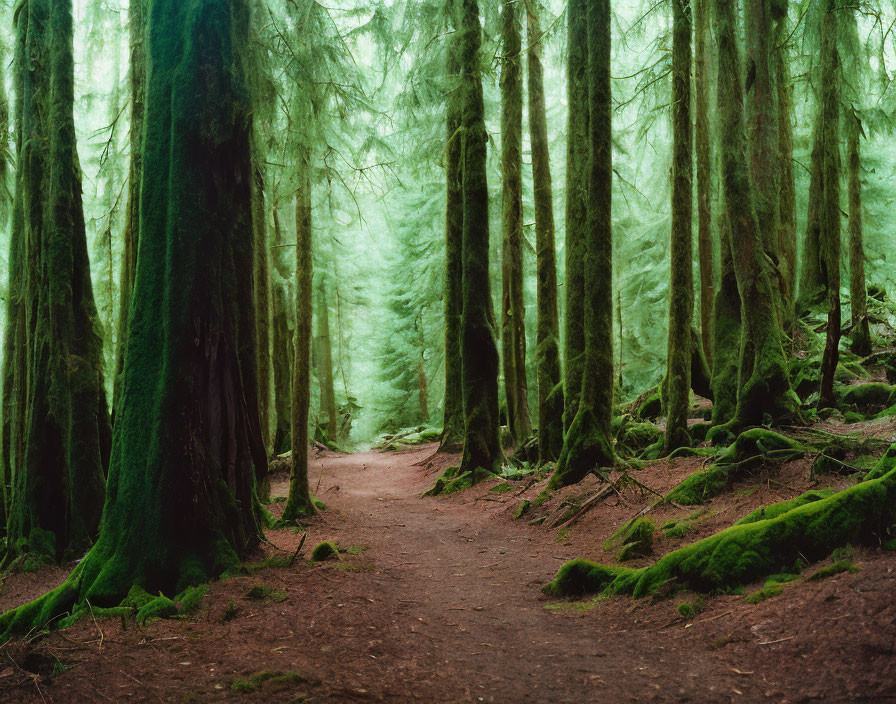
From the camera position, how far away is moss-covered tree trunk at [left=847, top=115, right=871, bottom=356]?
1077cm

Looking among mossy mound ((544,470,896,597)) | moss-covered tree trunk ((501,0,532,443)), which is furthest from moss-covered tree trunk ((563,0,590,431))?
mossy mound ((544,470,896,597))

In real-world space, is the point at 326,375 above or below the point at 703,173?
below

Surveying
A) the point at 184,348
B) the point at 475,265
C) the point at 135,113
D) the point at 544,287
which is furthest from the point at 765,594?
the point at 135,113

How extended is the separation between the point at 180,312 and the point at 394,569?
11.3ft

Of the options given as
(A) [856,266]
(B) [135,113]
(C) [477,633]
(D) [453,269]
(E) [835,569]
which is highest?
(B) [135,113]

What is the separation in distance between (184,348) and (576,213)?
637 cm

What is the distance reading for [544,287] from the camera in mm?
11586

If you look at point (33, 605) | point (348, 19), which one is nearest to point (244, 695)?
point (33, 605)

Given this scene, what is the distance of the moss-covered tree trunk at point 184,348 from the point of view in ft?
16.8

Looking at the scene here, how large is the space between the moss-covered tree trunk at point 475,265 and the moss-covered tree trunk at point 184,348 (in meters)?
5.96

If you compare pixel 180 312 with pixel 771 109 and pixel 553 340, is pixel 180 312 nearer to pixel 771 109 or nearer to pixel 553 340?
pixel 553 340

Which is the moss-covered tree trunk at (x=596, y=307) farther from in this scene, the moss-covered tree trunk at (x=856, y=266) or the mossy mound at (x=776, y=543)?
the moss-covered tree trunk at (x=856, y=266)

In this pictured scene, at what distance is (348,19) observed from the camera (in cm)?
1447

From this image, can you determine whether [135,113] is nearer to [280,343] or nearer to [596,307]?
[596,307]
